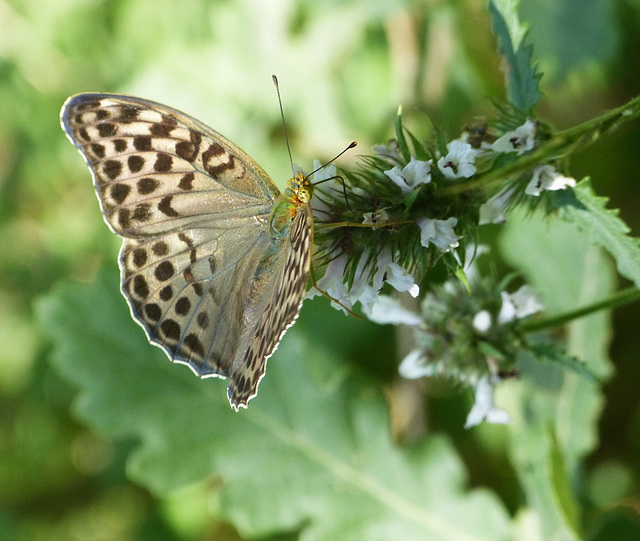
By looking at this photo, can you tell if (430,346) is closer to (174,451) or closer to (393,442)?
(393,442)

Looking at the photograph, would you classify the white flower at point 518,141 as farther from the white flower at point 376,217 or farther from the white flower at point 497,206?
the white flower at point 376,217

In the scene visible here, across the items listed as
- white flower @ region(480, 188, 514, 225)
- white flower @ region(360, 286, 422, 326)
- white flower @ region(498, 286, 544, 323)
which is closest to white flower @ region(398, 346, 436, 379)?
white flower @ region(360, 286, 422, 326)

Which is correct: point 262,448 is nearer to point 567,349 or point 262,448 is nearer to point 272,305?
point 272,305

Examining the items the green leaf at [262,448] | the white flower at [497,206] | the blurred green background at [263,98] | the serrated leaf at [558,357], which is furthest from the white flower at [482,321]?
the blurred green background at [263,98]

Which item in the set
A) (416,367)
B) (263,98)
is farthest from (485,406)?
(263,98)

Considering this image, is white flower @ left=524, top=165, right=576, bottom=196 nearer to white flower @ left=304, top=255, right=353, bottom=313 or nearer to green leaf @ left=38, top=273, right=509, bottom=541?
white flower @ left=304, top=255, right=353, bottom=313

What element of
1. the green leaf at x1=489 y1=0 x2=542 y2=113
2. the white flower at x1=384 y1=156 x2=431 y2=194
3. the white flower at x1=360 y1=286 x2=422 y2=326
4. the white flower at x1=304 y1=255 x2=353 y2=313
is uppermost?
the green leaf at x1=489 y1=0 x2=542 y2=113
